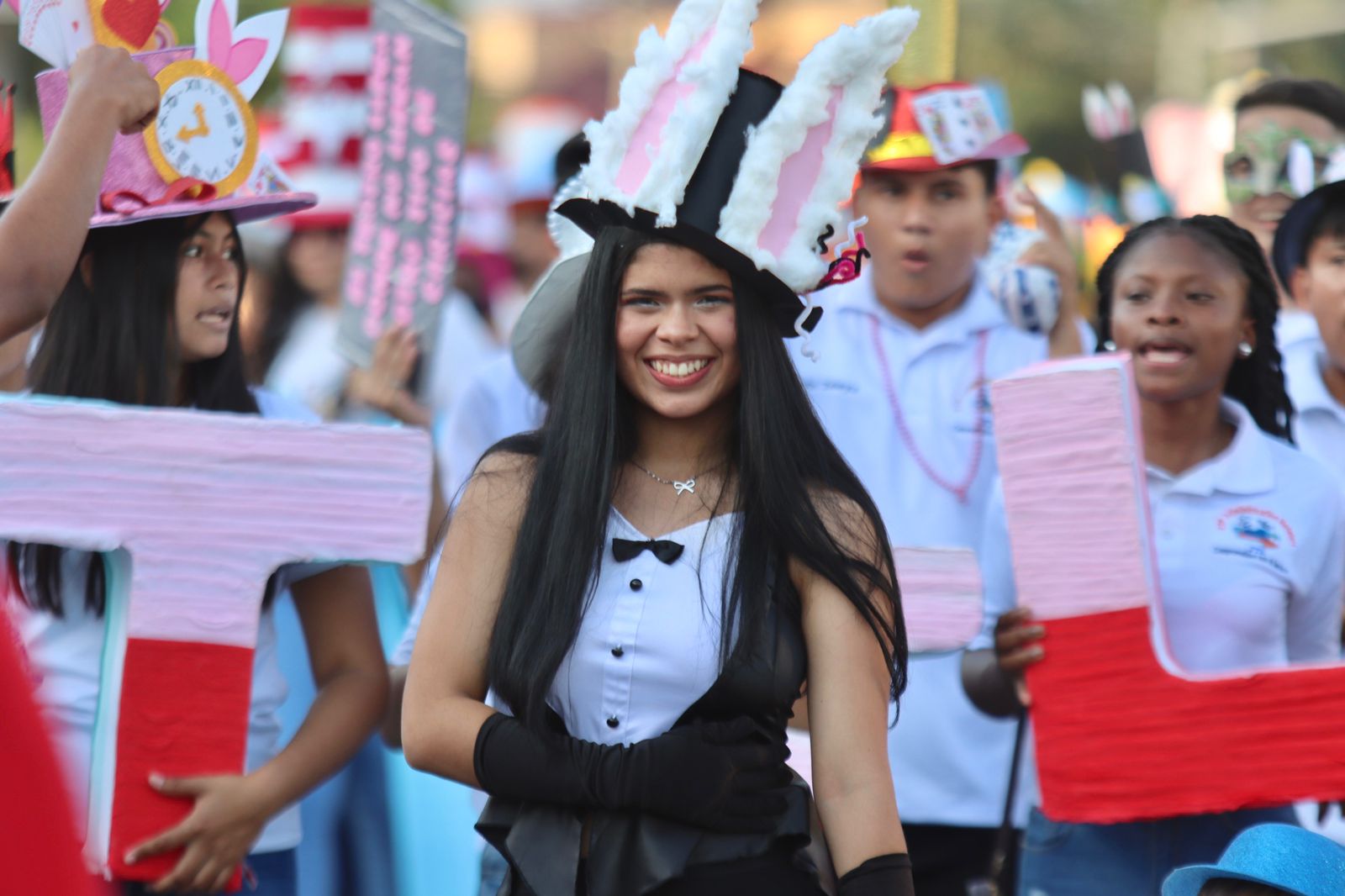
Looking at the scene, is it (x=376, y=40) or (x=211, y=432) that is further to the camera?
(x=376, y=40)

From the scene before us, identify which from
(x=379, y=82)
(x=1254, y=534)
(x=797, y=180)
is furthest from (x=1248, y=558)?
(x=379, y=82)

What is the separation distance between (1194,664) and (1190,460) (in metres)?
0.48

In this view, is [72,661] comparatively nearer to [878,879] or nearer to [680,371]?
[680,371]

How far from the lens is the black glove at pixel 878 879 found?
2740 mm

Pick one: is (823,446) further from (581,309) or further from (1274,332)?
(1274,332)

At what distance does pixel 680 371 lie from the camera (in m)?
3.01

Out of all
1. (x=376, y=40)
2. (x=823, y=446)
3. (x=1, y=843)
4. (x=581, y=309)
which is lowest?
(x=1, y=843)

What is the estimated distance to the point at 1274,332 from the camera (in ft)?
13.9

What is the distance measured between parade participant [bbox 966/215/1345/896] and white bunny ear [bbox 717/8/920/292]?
1.15 m

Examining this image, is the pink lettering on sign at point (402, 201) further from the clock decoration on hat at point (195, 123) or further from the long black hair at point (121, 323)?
the long black hair at point (121, 323)

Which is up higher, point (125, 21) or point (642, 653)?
point (125, 21)

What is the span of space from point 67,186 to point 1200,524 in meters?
2.36

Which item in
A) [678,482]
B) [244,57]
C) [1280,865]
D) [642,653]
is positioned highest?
[244,57]

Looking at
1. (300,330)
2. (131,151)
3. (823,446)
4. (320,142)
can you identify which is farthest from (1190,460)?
(300,330)
